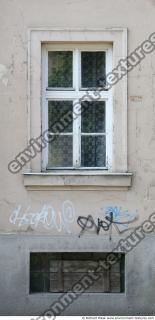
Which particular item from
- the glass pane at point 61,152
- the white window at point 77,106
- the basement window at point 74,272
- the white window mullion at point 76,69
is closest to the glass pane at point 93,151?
the white window at point 77,106

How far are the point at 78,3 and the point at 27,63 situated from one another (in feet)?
3.06

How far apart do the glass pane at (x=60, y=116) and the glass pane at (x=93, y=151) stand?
0.25m

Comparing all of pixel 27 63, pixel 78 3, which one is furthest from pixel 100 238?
pixel 78 3

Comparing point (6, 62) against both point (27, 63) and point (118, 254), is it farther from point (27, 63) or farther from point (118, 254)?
point (118, 254)

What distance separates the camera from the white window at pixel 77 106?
29.8 ft

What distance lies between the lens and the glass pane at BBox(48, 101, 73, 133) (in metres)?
9.11

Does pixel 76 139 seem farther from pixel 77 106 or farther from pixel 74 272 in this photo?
pixel 74 272

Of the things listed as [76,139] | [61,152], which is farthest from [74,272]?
[76,139]

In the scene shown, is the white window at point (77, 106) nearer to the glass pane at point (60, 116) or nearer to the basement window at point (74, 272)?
the glass pane at point (60, 116)

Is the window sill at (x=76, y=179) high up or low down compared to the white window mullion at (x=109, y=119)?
down

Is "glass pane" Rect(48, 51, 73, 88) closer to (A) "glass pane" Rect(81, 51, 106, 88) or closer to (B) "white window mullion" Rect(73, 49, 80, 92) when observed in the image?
(B) "white window mullion" Rect(73, 49, 80, 92)

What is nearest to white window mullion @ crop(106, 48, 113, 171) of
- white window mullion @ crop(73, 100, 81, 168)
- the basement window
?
white window mullion @ crop(73, 100, 81, 168)

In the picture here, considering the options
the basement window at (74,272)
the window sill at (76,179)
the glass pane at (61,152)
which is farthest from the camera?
the glass pane at (61,152)

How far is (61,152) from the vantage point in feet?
29.9
